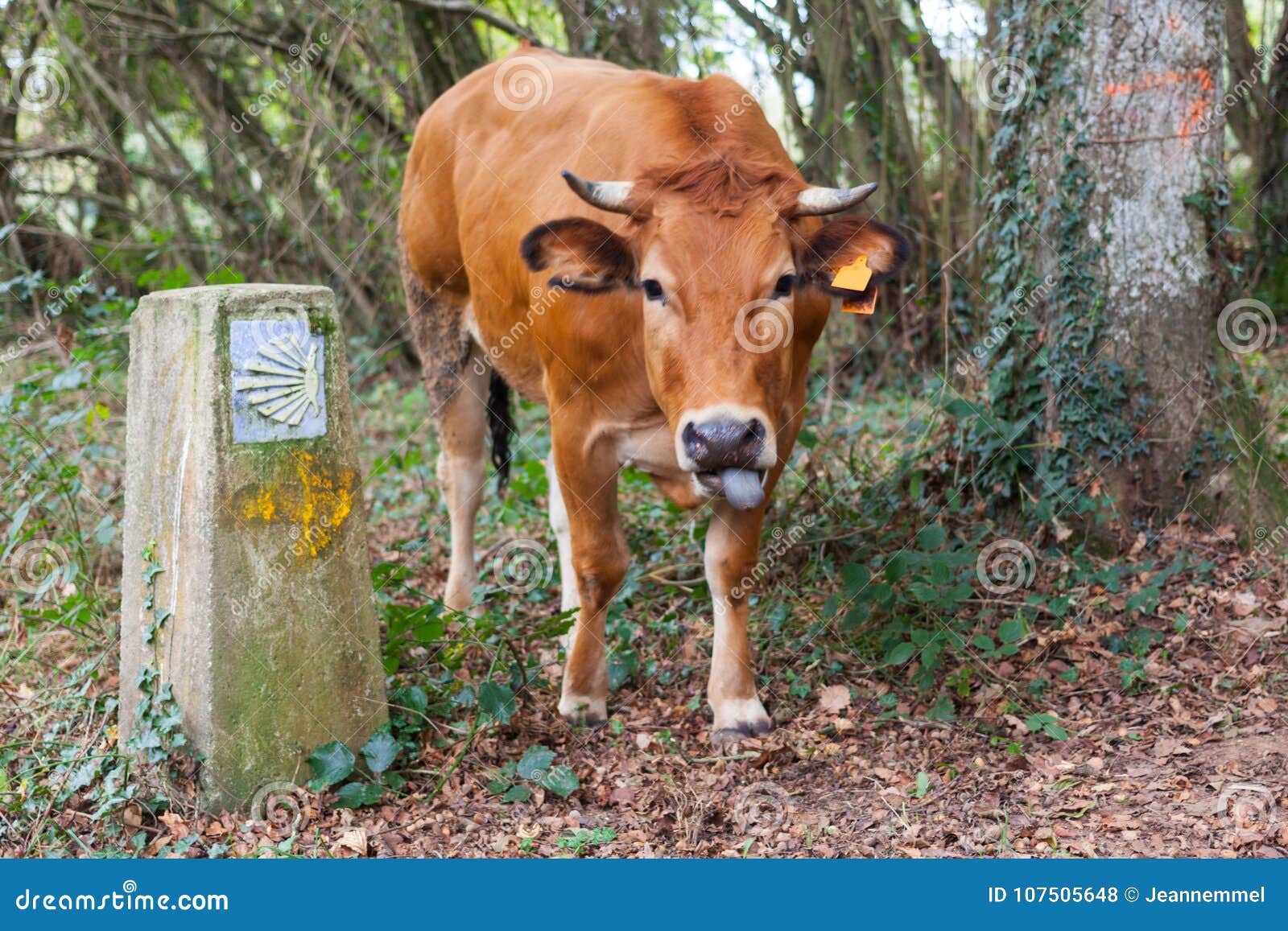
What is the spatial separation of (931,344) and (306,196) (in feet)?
18.3

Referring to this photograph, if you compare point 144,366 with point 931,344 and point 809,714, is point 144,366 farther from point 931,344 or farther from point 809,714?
point 931,344

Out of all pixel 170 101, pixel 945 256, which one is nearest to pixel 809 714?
pixel 945 256

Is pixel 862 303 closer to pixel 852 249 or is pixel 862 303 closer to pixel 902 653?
pixel 852 249

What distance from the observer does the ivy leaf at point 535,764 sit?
12.7 ft

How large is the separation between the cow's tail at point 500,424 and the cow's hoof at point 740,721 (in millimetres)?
2201

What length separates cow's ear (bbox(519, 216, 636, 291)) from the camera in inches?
159

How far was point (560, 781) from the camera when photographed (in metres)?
3.83
